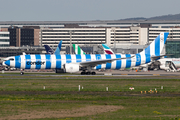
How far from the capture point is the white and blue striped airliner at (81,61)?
73.5 meters

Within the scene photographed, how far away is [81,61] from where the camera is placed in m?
76.6

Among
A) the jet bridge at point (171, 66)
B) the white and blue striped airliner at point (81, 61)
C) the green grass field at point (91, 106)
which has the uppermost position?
the white and blue striped airliner at point (81, 61)

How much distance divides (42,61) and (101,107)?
4499 centimetres

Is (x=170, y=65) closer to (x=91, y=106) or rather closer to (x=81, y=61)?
(x=81, y=61)

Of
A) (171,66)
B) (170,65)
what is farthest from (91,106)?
(170,65)

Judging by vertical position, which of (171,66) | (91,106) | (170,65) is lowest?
(91,106)

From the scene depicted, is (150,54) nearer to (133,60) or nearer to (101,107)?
(133,60)

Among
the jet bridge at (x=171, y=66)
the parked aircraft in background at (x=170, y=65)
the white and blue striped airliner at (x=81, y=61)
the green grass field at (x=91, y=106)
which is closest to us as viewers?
the green grass field at (x=91, y=106)

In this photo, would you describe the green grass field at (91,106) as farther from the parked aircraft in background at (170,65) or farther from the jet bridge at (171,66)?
the parked aircraft in background at (170,65)

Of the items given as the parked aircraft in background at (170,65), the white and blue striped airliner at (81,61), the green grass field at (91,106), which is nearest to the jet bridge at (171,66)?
the parked aircraft in background at (170,65)

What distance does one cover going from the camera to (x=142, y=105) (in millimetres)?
31688

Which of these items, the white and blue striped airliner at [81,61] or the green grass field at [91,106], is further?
the white and blue striped airliner at [81,61]

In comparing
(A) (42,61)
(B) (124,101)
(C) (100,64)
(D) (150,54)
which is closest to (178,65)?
(D) (150,54)

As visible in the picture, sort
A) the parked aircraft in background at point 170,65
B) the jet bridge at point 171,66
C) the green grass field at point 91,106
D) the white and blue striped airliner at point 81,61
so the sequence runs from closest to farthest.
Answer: the green grass field at point 91,106
the white and blue striped airliner at point 81,61
the jet bridge at point 171,66
the parked aircraft in background at point 170,65
